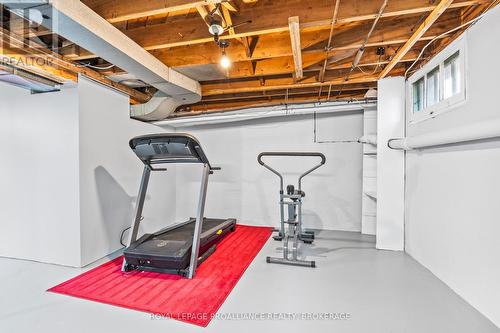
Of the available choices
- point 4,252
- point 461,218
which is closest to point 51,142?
point 4,252

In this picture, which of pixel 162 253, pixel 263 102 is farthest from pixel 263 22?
pixel 263 102

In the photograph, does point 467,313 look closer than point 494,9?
No

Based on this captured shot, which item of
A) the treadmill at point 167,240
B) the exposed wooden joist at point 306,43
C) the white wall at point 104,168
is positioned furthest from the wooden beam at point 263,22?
the white wall at point 104,168

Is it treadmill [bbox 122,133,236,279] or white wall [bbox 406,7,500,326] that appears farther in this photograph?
treadmill [bbox 122,133,236,279]

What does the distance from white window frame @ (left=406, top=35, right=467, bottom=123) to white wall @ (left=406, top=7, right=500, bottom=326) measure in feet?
0.17

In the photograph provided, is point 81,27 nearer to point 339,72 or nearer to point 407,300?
point 339,72

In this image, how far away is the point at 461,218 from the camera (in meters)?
2.25

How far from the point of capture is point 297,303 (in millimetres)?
2230

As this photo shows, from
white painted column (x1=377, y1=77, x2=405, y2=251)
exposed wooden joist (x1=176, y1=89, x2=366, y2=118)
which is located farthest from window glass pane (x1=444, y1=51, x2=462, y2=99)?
exposed wooden joist (x1=176, y1=89, x2=366, y2=118)

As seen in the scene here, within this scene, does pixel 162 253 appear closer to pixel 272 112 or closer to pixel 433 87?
pixel 272 112

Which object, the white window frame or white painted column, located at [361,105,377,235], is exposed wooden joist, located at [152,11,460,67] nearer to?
the white window frame

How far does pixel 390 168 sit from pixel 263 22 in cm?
263

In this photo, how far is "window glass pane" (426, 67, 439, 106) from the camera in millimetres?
2689

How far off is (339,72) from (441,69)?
1.30m
